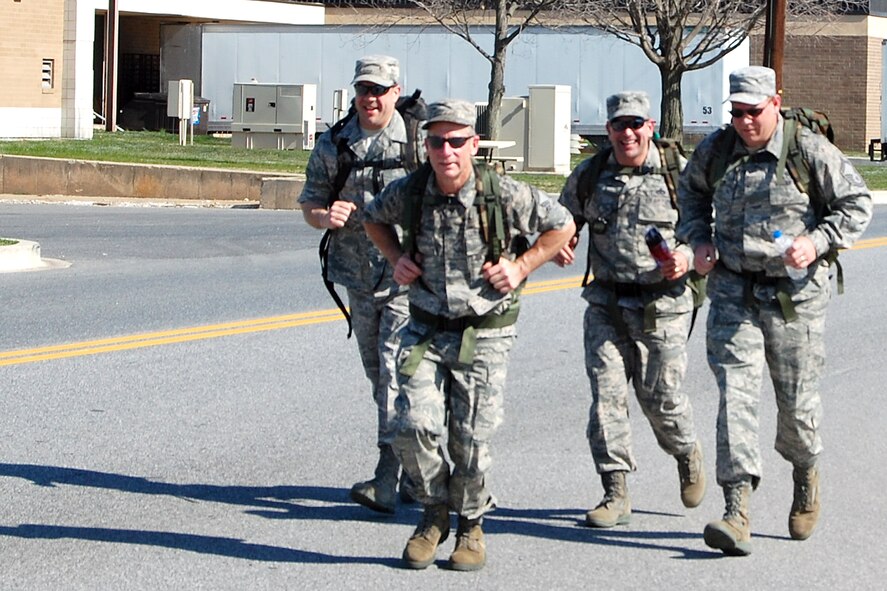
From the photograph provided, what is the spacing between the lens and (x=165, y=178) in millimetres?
26984

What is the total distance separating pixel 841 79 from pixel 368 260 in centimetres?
4666

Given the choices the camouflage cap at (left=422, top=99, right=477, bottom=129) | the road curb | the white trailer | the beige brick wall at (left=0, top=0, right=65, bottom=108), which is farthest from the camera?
the white trailer

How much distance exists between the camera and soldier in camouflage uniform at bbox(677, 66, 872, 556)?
608 cm

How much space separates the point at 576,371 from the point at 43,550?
193 inches

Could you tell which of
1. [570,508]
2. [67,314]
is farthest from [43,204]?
[570,508]

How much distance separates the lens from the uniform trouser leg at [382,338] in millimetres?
6609

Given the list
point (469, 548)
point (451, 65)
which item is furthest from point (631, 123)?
point (451, 65)

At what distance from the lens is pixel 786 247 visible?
19.6ft

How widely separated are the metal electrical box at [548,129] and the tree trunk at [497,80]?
3.14 ft

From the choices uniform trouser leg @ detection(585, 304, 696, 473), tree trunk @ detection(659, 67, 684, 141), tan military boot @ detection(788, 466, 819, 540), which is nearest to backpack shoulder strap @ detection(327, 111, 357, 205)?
uniform trouser leg @ detection(585, 304, 696, 473)

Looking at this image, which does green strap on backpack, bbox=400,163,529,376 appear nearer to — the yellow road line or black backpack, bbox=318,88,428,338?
black backpack, bbox=318,88,428,338

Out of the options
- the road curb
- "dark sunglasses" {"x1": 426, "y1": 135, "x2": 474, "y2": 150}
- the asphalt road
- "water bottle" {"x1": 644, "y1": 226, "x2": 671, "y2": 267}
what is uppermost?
"dark sunglasses" {"x1": 426, "y1": 135, "x2": 474, "y2": 150}

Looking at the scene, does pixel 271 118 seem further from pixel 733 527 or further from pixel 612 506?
pixel 733 527

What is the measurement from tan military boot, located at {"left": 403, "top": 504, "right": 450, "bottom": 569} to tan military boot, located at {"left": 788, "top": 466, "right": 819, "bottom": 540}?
1445mm
